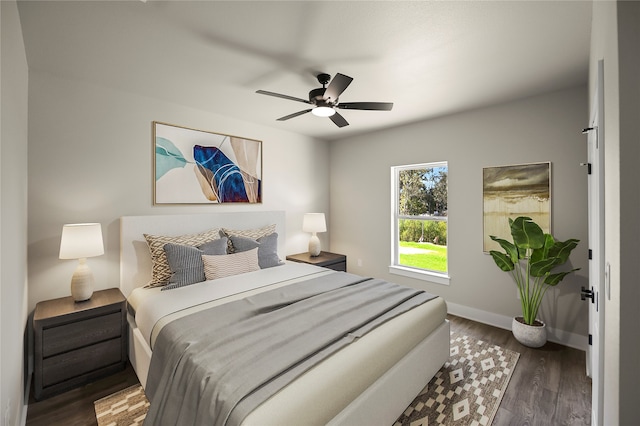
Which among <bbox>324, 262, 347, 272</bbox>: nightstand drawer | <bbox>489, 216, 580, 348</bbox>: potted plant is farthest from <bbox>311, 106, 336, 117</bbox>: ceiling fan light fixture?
<bbox>324, 262, 347, 272</bbox>: nightstand drawer

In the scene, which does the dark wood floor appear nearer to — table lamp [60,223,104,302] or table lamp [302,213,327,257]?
table lamp [60,223,104,302]

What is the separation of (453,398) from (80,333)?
9.71ft

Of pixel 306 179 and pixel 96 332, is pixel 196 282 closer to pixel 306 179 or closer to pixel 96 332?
pixel 96 332

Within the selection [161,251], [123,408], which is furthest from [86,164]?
[123,408]

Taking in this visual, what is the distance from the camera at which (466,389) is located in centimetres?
217

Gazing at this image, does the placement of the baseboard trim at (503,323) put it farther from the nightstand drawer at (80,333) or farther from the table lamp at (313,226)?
the nightstand drawer at (80,333)

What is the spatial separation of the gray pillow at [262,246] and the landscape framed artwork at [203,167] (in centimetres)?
66

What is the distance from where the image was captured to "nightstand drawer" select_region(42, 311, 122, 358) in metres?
2.11

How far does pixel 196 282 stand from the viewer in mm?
2717

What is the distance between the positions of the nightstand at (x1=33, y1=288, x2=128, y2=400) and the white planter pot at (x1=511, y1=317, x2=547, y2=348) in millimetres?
3770

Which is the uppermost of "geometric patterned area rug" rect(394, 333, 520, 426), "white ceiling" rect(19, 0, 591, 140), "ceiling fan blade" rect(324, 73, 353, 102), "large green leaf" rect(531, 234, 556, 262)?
"white ceiling" rect(19, 0, 591, 140)

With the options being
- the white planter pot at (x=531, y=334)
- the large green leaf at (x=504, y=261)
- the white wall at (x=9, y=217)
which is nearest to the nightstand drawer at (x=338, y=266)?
the large green leaf at (x=504, y=261)

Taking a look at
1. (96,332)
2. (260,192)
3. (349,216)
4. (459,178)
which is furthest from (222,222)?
(459,178)

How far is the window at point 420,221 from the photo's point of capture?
3.88 meters
